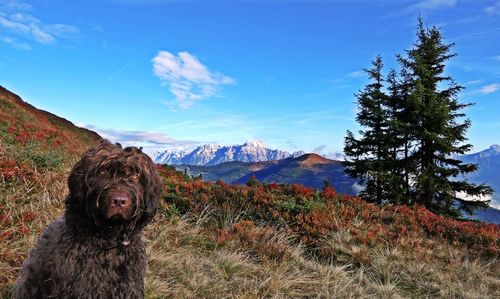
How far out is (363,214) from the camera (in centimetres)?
1127

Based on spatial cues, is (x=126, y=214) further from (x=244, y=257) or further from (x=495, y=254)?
(x=495, y=254)

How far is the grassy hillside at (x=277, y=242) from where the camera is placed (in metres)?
6.65

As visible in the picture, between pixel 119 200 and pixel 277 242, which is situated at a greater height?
pixel 119 200

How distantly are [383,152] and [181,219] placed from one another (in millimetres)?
22063

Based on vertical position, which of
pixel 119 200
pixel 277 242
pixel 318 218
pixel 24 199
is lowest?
pixel 277 242

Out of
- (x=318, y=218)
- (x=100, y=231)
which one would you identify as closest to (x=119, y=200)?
(x=100, y=231)

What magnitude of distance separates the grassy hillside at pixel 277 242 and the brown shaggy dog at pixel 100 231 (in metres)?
1.55

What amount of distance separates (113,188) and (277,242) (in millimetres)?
5303

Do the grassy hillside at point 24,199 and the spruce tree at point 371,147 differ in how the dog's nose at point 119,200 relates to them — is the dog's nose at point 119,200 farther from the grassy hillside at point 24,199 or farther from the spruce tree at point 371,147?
the spruce tree at point 371,147

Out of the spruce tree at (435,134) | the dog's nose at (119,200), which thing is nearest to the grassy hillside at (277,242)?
the dog's nose at (119,200)

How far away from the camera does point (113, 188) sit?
12.8 ft

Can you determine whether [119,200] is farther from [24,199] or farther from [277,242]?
[277,242]

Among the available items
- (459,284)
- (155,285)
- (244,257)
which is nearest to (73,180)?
(155,285)

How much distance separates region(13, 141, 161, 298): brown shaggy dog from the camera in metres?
3.95
